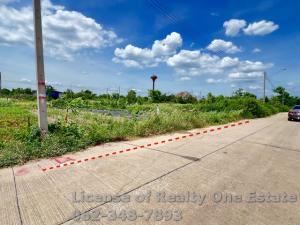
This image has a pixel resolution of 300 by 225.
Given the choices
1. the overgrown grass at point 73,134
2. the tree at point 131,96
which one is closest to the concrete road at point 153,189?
the overgrown grass at point 73,134

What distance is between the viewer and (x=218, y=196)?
3492 millimetres

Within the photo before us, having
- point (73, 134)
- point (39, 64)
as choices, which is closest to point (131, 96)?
point (73, 134)

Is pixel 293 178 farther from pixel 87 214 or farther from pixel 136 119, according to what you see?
pixel 136 119

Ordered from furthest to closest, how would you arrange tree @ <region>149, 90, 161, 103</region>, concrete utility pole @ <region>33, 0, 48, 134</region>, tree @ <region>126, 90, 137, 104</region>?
tree @ <region>149, 90, 161, 103</region> → tree @ <region>126, 90, 137, 104</region> → concrete utility pole @ <region>33, 0, 48, 134</region>

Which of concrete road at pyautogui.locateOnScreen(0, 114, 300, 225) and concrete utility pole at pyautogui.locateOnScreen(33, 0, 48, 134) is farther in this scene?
concrete utility pole at pyautogui.locateOnScreen(33, 0, 48, 134)

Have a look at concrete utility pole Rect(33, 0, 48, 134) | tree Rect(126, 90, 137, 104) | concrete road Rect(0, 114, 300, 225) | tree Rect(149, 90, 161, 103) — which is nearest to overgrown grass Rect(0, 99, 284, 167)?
concrete utility pole Rect(33, 0, 48, 134)

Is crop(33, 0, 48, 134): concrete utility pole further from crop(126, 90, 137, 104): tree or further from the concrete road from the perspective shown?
crop(126, 90, 137, 104): tree

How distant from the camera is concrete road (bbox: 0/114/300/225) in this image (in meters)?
2.88

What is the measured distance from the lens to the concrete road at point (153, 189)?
2.88 m

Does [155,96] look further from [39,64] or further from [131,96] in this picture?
[39,64]

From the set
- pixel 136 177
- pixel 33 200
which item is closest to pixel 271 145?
pixel 136 177

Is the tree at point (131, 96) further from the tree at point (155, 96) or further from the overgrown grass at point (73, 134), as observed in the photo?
the overgrown grass at point (73, 134)

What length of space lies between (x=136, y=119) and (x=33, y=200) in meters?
6.91

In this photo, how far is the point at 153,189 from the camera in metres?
3.71
